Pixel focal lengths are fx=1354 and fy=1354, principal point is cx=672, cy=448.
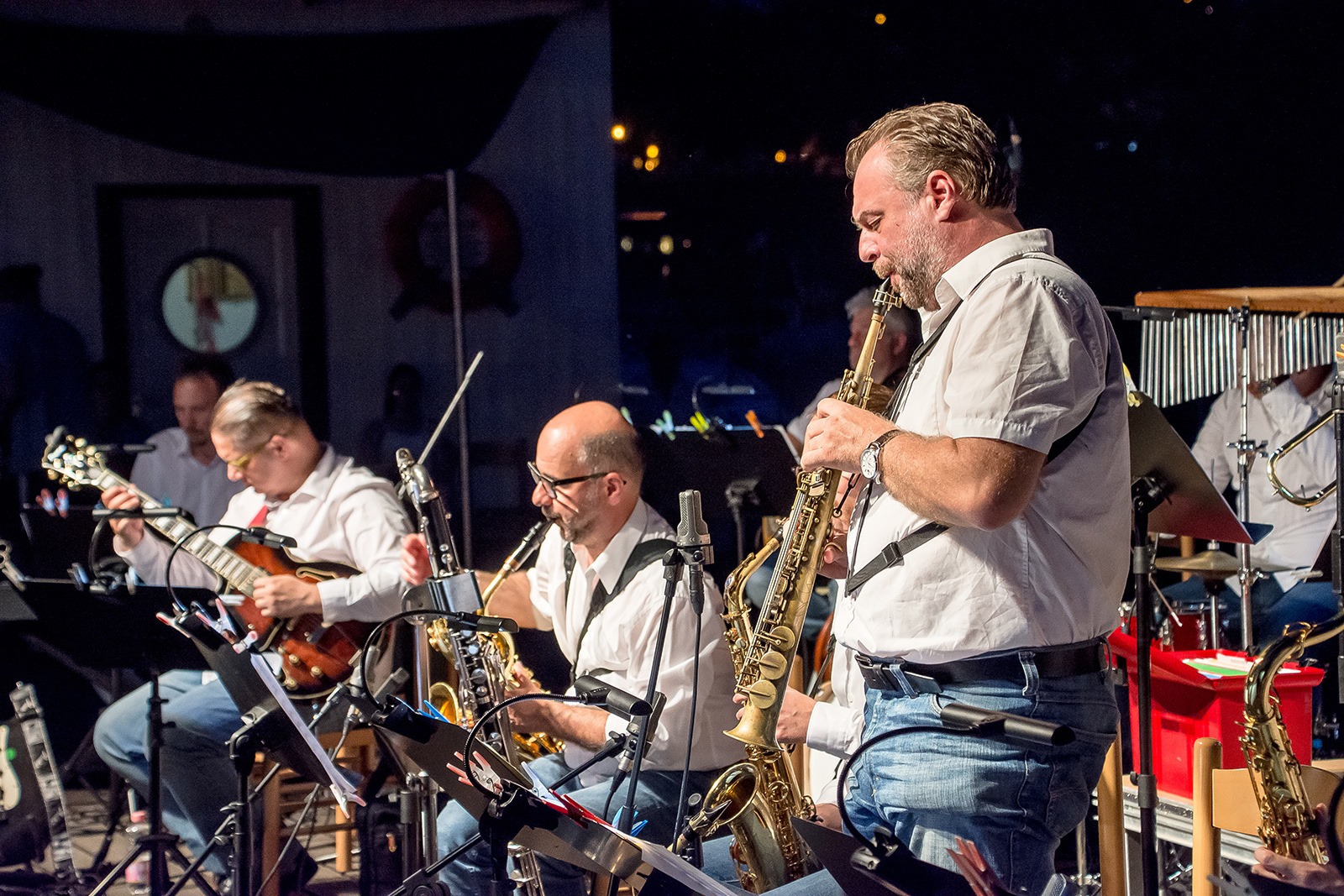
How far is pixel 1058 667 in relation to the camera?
210cm

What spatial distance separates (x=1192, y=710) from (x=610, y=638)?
4.83ft

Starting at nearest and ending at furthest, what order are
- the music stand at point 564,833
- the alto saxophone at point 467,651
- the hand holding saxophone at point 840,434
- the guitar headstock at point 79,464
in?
the music stand at point 564,833 → the hand holding saxophone at point 840,434 → the alto saxophone at point 467,651 → the guitar headstock at point 79,464

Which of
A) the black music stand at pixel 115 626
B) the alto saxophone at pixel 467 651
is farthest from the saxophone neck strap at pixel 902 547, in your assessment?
the black music stand at pixel 115 626

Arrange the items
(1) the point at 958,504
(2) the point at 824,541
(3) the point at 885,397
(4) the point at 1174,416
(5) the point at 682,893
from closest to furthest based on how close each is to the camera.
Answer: (1) the point at 958,504
(5) the point at 682,893
(2) the point at 824,541
(3) the point at 885,397
(4) the point at 1174,416

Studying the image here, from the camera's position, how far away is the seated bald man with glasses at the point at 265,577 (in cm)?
461

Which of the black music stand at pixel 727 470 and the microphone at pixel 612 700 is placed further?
the black music stand at pixel 727 470

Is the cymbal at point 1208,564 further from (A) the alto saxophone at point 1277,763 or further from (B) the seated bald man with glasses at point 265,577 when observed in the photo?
(B) the seated bald man with glasses at point 265,577

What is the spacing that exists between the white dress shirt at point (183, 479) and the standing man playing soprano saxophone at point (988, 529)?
4906mm

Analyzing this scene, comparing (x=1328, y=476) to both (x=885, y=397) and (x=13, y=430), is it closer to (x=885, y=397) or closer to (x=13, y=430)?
(x=885, y=397)

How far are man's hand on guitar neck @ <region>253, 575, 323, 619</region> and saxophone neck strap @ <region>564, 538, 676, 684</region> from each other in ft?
4.35

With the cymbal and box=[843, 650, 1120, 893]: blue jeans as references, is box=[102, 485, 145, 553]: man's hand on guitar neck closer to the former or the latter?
box=[843, 650, 1120, 893]: blue jeans

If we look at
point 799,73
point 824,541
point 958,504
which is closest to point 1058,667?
point 958,504

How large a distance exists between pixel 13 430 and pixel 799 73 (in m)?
4.23

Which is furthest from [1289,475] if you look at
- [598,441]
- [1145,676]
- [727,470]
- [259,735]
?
[259,735]
